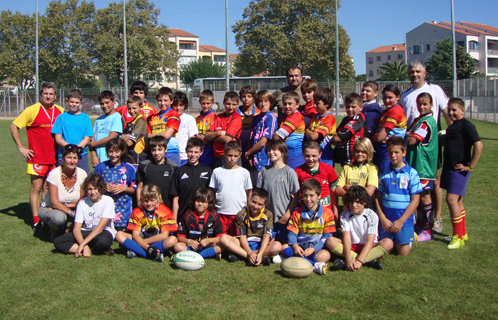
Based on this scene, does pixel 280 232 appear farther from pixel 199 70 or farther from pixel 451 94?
pixel 199 70

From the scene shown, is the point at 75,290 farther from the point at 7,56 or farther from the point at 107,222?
the point at 7,56

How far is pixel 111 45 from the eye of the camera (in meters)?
48.4

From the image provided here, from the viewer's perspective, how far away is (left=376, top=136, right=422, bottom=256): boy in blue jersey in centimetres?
454

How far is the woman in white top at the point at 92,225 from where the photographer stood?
460 cm

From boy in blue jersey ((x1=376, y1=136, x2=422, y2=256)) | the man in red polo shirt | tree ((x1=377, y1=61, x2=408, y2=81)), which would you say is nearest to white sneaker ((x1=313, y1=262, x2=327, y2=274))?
boy in blue jersey ((x1=376, y1=136, x2=422, y2=256))

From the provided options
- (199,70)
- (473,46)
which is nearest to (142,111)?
(199,70)

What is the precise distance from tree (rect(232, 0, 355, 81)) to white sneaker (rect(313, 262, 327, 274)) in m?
46.7

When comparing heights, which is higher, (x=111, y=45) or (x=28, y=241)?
(x=111, y=45)

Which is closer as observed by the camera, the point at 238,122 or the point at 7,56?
the point at 238,122

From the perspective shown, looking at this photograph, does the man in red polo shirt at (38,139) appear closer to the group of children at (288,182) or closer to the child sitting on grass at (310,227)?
the group of children at (288,182)

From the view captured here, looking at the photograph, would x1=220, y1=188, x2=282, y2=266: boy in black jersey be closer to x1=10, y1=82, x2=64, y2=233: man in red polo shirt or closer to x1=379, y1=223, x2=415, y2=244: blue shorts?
x1=379, y1=223, x2=415, y2=244: blue shorts

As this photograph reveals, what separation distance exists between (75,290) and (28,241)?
6.23 ft

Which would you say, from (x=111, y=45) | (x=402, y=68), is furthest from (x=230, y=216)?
(x=402, y=68)

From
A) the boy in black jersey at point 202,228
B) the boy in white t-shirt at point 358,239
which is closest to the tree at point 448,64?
the boy in white t-shirt at point 358,239
